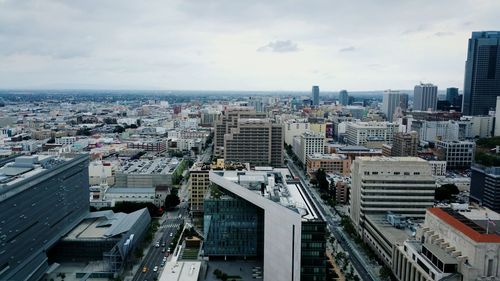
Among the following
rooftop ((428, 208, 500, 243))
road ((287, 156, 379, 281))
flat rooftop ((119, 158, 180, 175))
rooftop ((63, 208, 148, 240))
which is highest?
rooftop ((428, 208, 500, 243))

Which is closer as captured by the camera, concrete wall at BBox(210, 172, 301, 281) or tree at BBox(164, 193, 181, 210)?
concrete wall at BBox(210, 172, 301, 281)

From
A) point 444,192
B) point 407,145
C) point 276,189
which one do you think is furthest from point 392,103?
point 276,189

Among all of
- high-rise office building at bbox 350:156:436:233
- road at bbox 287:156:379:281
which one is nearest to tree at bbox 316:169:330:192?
road at bbox 287:156:379:281

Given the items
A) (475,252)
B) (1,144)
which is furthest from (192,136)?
(475,252)

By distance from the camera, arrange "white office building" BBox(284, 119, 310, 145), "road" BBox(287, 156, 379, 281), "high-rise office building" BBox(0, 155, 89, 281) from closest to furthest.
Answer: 1. "high-rise office building" BBox(0, 155, 89, 281)
2. "road" BBox(287, 156, 379, 281)
3. "white office building" BBox(284, 119, 310, 145)

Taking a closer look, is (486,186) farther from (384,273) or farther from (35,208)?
(35,208)

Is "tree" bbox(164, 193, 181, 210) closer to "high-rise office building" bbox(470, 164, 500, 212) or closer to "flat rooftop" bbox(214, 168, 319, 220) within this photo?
"flat rooftop" bbox(214, 168, 319, 220)

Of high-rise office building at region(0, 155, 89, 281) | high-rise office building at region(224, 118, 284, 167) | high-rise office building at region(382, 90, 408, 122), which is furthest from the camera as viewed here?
high-rise office building at region(382, 90, 408, 122)

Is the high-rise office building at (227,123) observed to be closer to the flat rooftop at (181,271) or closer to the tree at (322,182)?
the tree at (322,182)
